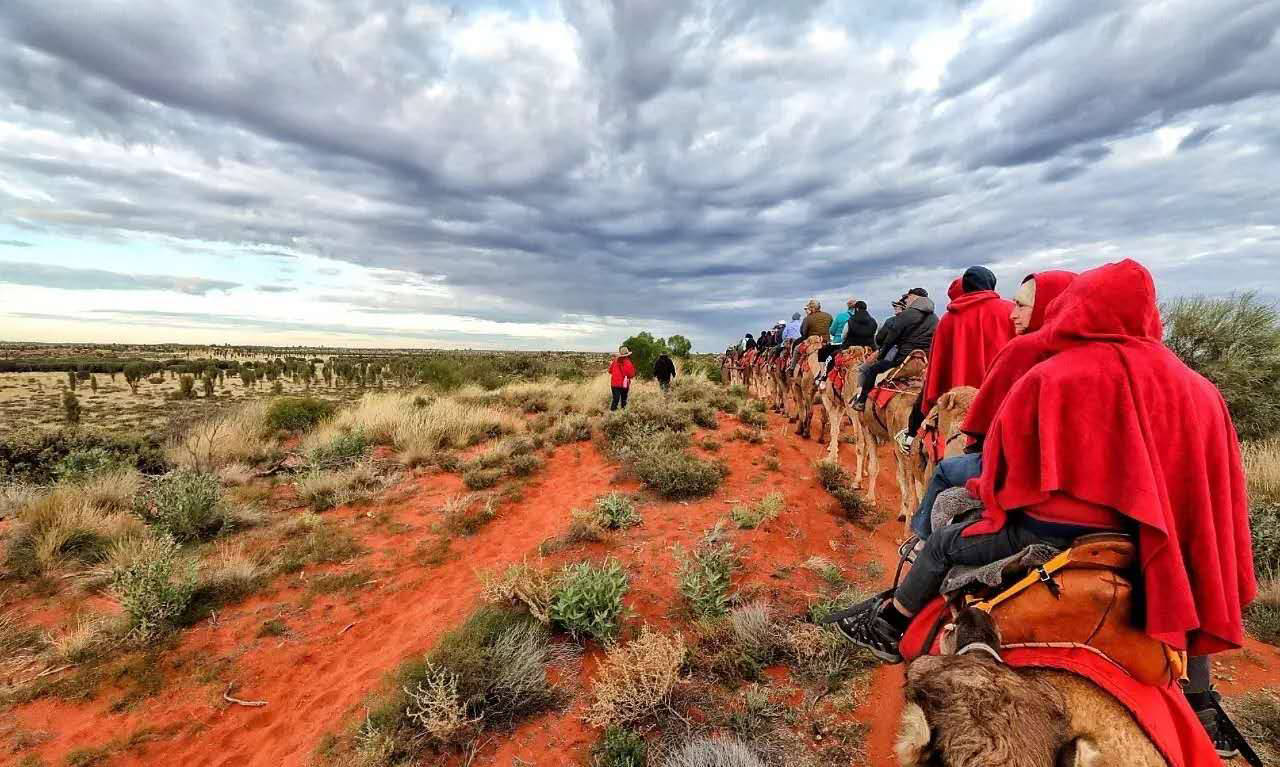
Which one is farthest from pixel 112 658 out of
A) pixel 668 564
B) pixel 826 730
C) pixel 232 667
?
pixel 826 730

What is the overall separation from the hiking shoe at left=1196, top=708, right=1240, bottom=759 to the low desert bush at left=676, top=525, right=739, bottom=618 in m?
3.06

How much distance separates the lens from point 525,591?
4824 mm

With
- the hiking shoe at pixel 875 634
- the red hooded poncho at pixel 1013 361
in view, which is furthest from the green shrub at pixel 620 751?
the red hooded poncho at pixel 1013 361

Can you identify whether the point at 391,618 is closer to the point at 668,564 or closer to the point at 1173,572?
the point at 668,564

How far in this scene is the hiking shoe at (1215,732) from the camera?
229 cm

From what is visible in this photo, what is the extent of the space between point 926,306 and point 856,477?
3.38 meters

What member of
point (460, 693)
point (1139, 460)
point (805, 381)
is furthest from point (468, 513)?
point (805, 381)

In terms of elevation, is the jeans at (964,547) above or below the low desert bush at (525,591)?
above

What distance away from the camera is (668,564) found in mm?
5797

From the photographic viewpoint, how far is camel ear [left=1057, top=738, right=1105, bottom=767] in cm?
153

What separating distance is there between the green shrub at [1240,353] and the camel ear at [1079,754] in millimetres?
13891

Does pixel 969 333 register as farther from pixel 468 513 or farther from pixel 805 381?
pixel 468 513

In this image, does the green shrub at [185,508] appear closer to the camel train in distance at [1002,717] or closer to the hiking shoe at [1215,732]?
the camel train in distance at [1002,717]

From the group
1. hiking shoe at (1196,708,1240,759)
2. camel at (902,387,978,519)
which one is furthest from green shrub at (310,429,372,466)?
hiking shoe at (1196,708,1240,759)
